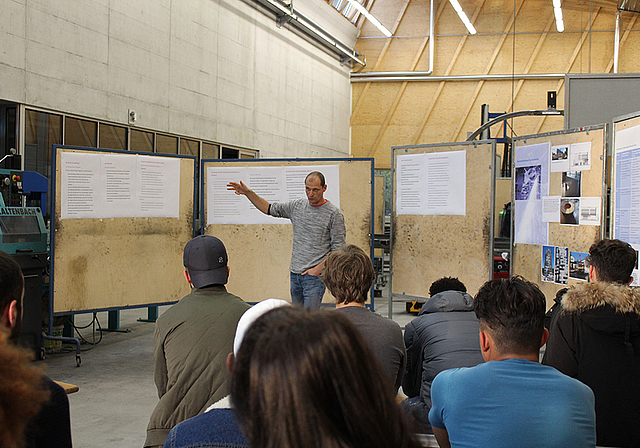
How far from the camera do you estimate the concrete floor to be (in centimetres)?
361

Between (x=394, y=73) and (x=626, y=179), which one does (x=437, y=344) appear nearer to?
(x=626, y=179)

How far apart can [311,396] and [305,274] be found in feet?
13.4

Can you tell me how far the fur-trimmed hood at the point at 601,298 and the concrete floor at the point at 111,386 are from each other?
2362 mm

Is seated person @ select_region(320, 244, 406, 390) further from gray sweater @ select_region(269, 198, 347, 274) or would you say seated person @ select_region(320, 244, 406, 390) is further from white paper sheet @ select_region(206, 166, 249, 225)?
white paper sheet @ select_region(206, 166, 249, 225)

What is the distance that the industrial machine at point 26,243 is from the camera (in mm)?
4727

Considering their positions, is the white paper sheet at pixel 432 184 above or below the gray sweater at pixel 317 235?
above

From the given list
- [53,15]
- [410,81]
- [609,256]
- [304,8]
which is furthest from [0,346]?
[410,81]

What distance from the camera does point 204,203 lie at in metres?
6.22

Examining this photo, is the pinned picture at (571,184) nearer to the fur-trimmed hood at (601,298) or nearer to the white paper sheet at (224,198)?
the fur-trimmed hood at (601,298)

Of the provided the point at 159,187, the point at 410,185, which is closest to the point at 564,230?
the point at 410,185

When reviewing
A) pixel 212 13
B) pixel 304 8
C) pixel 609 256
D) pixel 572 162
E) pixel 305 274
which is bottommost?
pixel 305 274

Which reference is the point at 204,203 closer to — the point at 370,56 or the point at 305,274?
the point at 305,274

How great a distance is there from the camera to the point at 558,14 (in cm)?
1359

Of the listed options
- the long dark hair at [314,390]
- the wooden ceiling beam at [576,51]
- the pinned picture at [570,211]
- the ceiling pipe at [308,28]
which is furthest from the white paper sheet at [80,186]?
the wooden ceiling beam at [576,51]
